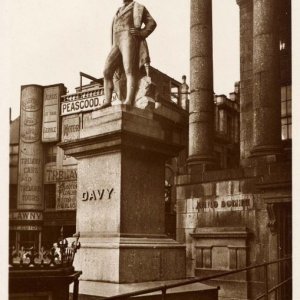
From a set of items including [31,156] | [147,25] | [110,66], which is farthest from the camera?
[31,156]

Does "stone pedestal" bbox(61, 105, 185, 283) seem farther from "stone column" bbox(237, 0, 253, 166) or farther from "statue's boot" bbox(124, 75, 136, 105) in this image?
"stone column" bbox(237, 0, 253, 166)

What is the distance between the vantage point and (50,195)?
28.9 metres

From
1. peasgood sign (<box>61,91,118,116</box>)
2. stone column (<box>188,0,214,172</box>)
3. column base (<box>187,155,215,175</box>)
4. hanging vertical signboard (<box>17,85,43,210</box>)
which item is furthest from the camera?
hanging vertical signboard (<box>17,85,43,210</box>)

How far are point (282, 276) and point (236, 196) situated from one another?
265 centimetres

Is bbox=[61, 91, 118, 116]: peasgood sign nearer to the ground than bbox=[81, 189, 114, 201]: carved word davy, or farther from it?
farther from it

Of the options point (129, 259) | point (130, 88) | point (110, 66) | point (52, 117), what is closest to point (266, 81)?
point (110, 66)

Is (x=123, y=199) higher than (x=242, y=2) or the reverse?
the reverse

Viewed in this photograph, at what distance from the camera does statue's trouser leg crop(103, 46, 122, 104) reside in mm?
8156

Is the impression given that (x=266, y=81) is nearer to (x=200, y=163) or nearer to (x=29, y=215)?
(x=200, y=163)

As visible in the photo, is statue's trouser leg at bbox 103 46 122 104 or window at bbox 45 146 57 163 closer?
statue's trouser leg at bbox 103 46 122 104

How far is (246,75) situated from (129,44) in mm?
10599

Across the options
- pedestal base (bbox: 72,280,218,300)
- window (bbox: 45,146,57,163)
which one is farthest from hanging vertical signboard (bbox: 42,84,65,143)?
pedestal base (bbox: 72,280,218,300)

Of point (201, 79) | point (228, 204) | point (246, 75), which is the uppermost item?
point (246, 75)

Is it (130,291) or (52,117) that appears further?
(52,117)
